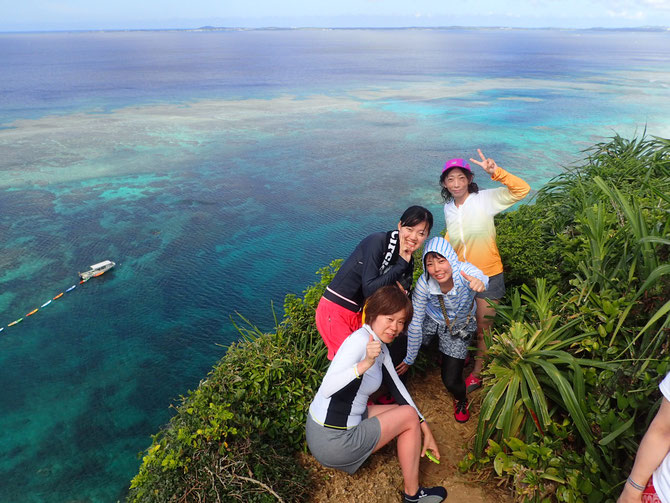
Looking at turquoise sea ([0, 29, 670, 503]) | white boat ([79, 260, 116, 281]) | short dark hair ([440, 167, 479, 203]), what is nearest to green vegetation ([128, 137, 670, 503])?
short dark hair ([440, 167, 479, 203])

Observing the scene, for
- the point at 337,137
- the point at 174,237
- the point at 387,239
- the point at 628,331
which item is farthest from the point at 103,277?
the point at 337,137

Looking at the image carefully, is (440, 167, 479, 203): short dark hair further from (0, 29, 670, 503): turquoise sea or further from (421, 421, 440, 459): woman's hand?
(0, 29, 670, 503): turquoise sea

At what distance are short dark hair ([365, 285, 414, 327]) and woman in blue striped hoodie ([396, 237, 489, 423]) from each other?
22.6 inches

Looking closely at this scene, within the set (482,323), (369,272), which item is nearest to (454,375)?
(482,323)

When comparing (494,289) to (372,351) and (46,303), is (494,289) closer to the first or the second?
(372,351)

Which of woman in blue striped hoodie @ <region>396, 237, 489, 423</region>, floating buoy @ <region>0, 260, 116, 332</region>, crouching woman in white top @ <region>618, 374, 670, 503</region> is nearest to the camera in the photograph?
crouching woman in white top @ <region>618, 374, 670, 503</region>

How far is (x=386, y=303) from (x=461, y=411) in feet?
5.24

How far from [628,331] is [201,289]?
45.1ft

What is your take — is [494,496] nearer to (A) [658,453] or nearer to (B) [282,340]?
(A) [658,453]

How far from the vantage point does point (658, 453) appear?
185 centimetres

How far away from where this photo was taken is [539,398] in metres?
3.00

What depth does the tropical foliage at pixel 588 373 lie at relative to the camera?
2.71 metres

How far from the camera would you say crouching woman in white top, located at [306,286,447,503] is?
295 cm

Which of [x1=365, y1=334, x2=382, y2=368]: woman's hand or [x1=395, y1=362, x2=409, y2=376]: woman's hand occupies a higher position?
[x1=365, y1=334, x2=382, y2=368]: woman's hand
